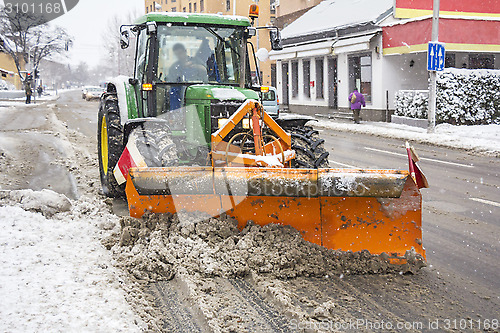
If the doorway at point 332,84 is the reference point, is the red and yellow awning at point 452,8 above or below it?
above

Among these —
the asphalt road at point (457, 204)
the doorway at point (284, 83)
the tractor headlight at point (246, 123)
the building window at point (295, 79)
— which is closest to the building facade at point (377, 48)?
the building window at point (295, 79)

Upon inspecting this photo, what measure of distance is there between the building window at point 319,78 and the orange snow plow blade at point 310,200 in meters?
24.7

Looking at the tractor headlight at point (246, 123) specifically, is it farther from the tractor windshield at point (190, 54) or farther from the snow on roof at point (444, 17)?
the snow on roof at point (444, 17)

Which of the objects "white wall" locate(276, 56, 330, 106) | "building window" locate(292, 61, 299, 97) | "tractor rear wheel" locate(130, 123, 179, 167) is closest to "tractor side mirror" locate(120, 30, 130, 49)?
"tractor rear wheel" locate(130, 123, 179, 167)

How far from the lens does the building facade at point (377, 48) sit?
68.8ft

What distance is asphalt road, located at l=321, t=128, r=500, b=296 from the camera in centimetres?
493

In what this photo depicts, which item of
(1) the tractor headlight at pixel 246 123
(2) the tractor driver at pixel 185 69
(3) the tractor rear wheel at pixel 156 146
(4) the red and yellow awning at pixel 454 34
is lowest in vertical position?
(3) the tractor rear wheel at pixel 156 146

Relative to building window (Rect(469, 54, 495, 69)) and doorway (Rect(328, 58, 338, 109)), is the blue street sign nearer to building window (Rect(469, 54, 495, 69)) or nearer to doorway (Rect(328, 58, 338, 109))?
building window (Rect(469, 54, 495, 69))

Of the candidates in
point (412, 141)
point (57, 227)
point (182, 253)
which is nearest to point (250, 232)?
point (182, 253)

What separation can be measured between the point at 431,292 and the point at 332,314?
0.96 metres

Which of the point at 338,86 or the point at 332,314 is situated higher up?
the point at 338,86

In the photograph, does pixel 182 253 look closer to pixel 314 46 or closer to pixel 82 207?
pixel 82 207

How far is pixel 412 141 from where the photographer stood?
16359mm

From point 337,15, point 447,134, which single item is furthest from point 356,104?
point 337,15
